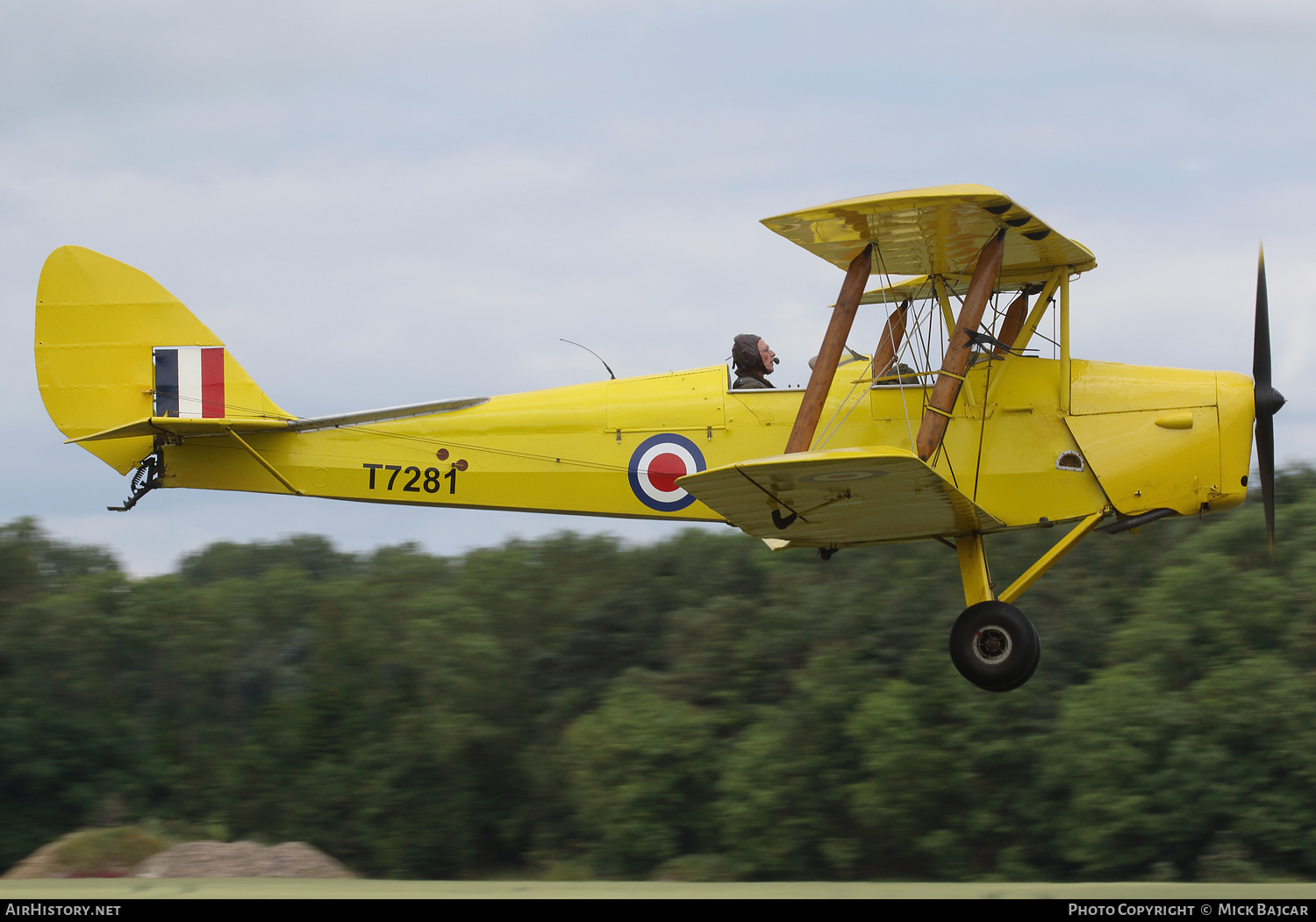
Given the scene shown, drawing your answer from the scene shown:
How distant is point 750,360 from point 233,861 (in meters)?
20.5

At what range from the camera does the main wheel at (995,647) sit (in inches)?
305

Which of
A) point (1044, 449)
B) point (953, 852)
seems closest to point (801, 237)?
point (1044, 449)

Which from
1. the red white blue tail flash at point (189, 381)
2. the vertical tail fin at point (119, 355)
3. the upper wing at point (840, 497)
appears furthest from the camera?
the red white blue tail flash at point (189, 381)

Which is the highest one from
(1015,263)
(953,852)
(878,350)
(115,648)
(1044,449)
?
(1015,263)

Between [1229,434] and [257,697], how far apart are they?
30.0 m

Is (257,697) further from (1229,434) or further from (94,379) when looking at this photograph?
(1229,434)

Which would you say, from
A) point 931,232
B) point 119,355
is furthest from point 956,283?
point 119,355

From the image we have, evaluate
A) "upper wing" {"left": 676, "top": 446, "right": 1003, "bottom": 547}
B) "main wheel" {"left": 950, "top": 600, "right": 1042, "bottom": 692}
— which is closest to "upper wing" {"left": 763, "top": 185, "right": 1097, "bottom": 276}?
"upper wing" {"left": 676, "top": 446, "right": 1003, "bottom": 547}

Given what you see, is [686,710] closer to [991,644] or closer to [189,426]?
[189,426]

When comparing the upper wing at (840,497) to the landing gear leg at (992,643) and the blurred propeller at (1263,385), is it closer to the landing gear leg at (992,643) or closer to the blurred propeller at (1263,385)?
the landing gear leg at (992,643)

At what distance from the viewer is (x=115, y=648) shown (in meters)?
33.4

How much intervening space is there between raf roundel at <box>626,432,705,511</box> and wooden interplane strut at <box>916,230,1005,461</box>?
1.55 meters

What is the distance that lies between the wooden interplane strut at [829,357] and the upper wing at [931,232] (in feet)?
0.73

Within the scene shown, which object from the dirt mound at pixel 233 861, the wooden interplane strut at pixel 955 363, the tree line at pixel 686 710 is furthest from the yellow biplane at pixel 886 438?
the dirt mound at pixel 233 861
